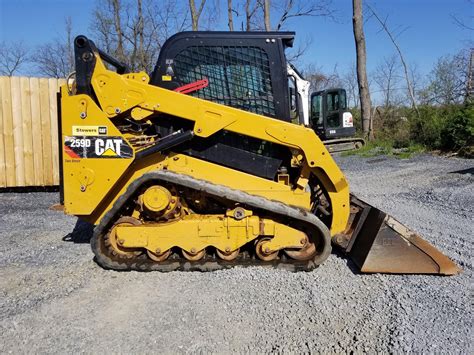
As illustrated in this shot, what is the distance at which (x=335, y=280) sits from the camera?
12.7ft

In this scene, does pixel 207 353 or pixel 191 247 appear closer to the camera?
pixel 207 353

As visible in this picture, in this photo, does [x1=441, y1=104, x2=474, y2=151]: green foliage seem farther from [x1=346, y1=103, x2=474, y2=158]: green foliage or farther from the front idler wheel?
the front idler wheel

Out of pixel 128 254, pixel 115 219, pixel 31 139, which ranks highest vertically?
pixel 31 139

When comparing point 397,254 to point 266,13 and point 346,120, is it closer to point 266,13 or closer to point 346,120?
point 346,120

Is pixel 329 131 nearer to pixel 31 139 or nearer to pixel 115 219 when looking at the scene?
pixel 31 139

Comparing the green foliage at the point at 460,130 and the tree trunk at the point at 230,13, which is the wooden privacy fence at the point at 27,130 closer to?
the green foliage at the point at 460,130

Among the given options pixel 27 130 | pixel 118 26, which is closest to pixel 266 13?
pixel 118 26

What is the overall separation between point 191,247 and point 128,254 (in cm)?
67

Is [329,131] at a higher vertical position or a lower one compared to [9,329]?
higher

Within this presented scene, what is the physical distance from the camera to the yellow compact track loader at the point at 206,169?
157 inches

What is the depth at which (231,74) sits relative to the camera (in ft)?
14.2

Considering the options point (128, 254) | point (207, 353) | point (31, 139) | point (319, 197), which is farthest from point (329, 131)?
point (207, 353)

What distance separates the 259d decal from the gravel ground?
115 centimetres

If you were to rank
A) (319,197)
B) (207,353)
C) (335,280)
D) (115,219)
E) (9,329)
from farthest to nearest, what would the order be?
1. (319,197)
2. (115,219)
3. (335,280)
4. (9,329)
5. (207,353)
